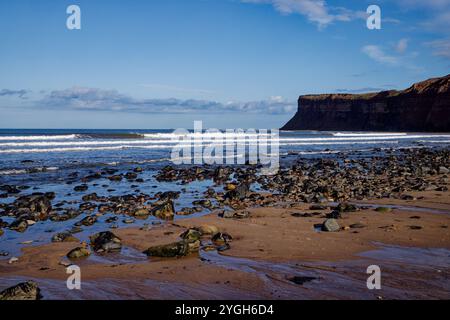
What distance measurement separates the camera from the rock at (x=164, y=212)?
981 centimetres

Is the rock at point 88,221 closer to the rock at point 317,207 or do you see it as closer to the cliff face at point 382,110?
the rock at point 317,207

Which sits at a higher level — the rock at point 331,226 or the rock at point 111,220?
the rock at point 331,226

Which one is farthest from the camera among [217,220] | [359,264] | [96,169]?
[96,169]

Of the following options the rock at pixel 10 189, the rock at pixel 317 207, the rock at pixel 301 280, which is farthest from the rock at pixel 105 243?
the rock at pixel 10 189

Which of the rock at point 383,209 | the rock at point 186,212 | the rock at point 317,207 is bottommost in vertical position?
the rock at point 186,212

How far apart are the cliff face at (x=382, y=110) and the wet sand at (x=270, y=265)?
109048 millimetres

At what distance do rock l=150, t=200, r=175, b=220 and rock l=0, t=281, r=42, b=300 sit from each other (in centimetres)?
490

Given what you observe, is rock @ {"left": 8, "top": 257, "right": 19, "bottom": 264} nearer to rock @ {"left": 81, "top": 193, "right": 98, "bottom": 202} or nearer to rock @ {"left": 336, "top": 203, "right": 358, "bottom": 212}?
rock @ {"left": 81, "top": 193, "right": 98, "bottom": 202}

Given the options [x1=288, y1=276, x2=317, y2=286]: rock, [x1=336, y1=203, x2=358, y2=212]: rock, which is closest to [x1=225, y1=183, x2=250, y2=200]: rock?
[x1=336, y1=203, x2=358, y2=212]: rock

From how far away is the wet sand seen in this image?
5039mm
